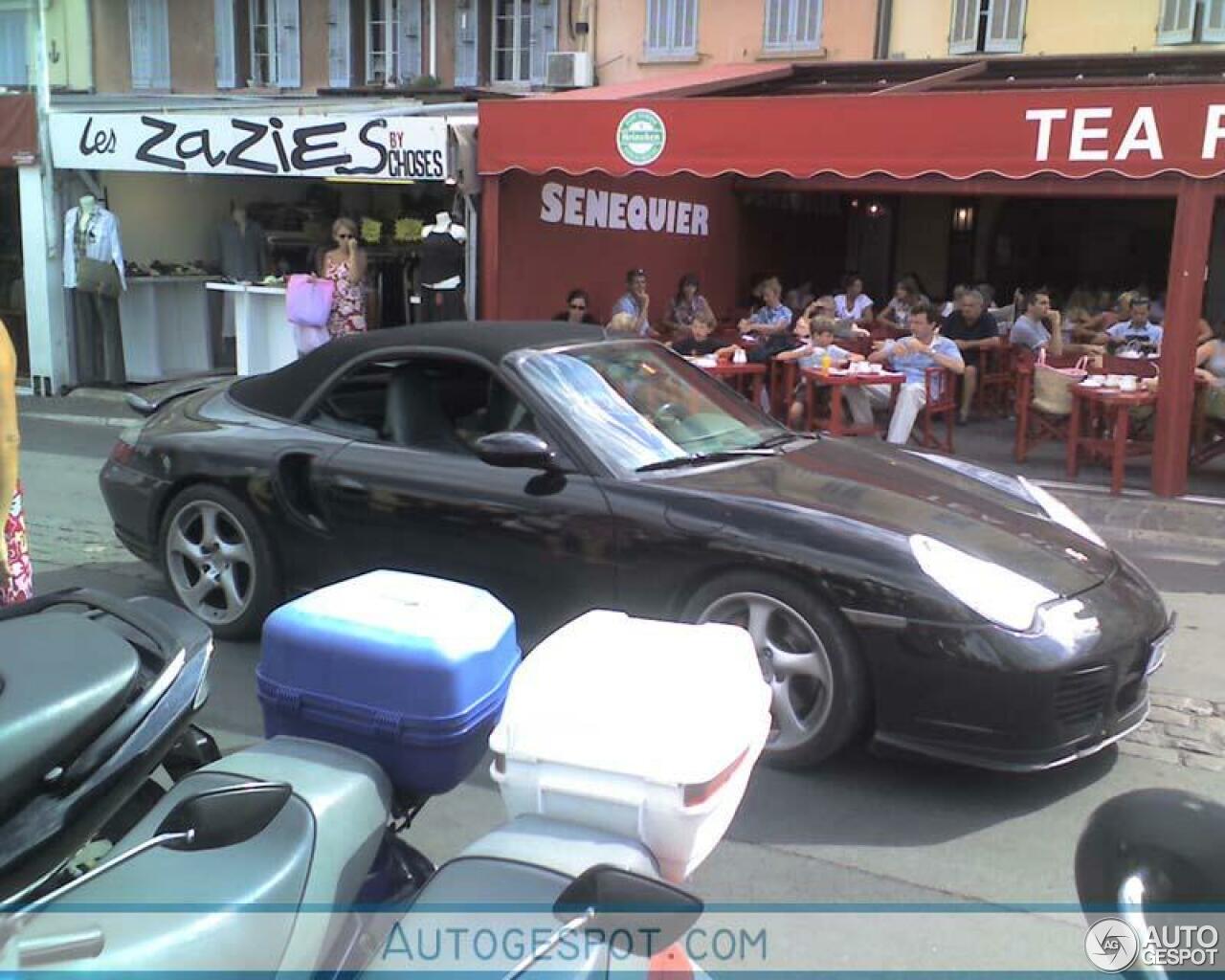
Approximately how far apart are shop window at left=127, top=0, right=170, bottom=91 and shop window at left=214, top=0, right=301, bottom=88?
39.5 inches

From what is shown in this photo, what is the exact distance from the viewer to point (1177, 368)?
8703 mm

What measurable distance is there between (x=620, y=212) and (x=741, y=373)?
140 inches

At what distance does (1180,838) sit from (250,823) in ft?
4.84

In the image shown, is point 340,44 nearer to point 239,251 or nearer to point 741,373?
point 239,251

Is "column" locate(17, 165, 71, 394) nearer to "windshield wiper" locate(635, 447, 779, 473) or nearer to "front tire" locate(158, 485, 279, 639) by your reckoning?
"front tire" locate(158, 485, 279, 639)

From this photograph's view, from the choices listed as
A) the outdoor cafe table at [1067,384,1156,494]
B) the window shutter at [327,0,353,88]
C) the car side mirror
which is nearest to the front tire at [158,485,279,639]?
the car side mirror

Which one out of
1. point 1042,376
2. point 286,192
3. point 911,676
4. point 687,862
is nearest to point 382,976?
point 687,862

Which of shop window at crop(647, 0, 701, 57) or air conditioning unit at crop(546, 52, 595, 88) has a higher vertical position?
shop window at crop(647, 0, 701, 57)

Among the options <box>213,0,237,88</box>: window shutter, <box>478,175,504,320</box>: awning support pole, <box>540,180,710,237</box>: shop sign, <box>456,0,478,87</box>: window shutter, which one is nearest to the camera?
<box>478,175,504,320</box>: awning support pole

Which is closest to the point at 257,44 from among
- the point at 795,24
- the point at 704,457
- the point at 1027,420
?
the point at 795,24

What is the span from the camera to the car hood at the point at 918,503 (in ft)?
12.9

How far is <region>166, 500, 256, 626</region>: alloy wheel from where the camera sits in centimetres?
522

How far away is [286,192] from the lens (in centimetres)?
1523

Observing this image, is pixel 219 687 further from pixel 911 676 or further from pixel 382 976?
pixel 382 976
